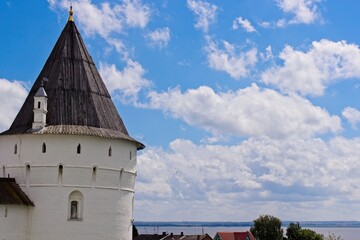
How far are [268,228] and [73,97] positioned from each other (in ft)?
153

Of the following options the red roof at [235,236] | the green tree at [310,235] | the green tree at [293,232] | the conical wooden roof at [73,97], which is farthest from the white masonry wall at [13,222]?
the red roof at [235,236]

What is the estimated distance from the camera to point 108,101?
28516 millimetres

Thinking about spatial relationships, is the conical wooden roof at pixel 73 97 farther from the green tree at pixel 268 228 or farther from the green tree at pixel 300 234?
the green tree at pixel 268 228

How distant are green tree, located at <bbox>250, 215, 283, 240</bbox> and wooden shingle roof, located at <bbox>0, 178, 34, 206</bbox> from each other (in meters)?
47.8

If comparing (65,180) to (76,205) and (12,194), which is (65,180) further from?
(12,194)

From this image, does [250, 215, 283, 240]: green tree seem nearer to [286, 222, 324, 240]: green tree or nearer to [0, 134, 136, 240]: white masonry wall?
[286, 222, 324, 240]: green tree

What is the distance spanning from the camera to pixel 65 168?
25188mm

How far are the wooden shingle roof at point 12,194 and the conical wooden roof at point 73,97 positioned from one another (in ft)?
7.39

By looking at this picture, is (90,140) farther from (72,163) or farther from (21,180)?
(21,180)

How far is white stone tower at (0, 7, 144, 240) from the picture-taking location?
81.5ft

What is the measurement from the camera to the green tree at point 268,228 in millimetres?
68500

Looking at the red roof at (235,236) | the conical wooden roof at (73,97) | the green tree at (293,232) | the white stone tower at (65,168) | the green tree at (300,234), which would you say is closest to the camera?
the white stone tower at (65,168)

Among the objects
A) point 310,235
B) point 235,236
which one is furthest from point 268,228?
point 310,235

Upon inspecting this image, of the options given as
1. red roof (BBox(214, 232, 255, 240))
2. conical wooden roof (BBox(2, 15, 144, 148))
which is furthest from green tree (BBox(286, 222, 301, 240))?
conical wooden roof (BBox(2, 15, 144, 148))
